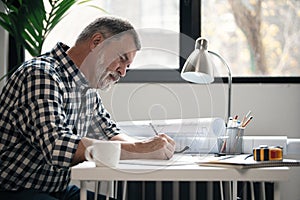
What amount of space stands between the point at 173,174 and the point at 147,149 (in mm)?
199

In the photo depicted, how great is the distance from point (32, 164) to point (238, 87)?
4.75 ft

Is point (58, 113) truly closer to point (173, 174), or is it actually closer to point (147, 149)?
point (147, 149)

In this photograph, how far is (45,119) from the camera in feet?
5.72

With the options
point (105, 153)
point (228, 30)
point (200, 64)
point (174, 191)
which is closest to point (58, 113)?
point (105, 153)

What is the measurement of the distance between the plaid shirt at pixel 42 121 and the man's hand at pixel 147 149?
5.9 inches

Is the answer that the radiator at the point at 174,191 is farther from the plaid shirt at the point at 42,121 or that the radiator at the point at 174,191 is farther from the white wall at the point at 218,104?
the plaid shirt at the point at 42,121

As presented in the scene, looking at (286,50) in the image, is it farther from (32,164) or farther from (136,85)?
(32,164)

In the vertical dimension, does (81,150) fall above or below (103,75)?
below

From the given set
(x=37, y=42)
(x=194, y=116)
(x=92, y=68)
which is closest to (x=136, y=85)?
(x=194, y=116)

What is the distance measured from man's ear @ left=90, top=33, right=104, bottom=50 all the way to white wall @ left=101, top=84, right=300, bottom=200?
1041 millimetres

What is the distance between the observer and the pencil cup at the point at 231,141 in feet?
7.17

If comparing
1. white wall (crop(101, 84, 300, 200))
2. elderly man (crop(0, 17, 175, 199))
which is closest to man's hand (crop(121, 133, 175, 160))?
elderly man (crop(0, 17, 175, 199))

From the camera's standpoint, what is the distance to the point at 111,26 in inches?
78.2

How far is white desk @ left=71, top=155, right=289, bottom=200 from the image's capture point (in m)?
1.59
